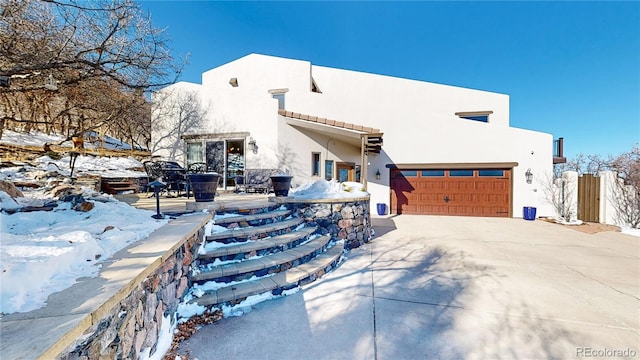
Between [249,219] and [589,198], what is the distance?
11350 millimetres

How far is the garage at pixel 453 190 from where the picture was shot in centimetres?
894

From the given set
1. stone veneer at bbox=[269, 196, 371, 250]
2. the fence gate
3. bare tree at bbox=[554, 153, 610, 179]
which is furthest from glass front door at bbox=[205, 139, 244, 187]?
bare tree at bbox=[554, 153, 610, 179]

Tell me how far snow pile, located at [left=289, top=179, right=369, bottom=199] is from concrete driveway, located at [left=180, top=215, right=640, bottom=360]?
1.33 metres

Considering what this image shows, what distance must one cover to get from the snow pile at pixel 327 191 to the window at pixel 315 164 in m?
3.22

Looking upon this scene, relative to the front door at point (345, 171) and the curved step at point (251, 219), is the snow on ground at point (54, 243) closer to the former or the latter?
the curved step at point (251, 219)

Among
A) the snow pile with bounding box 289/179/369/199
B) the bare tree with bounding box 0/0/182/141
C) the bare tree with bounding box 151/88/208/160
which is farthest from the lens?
the bare tree with bounding box 151/88/208/160

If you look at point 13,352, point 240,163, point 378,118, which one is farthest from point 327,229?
point 378,118

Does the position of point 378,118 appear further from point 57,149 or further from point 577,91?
point 57,149

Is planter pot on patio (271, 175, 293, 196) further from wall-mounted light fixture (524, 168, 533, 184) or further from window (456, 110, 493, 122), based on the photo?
window (456, 110, 493, 122)

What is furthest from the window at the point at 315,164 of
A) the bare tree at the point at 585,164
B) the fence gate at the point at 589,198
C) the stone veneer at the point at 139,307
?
the bare tree at the point at 585,164

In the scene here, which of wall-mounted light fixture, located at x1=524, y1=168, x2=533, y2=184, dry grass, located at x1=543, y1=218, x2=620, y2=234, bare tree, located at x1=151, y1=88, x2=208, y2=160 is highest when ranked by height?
bare tree, located at x1=151, y1=88, x2=208, y2=160

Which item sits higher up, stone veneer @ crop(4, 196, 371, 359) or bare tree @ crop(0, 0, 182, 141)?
bare tree @ crop(0, 0, 182, 141)

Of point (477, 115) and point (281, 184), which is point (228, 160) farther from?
point (477, 115)

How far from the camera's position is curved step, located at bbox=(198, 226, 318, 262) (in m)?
2.98
